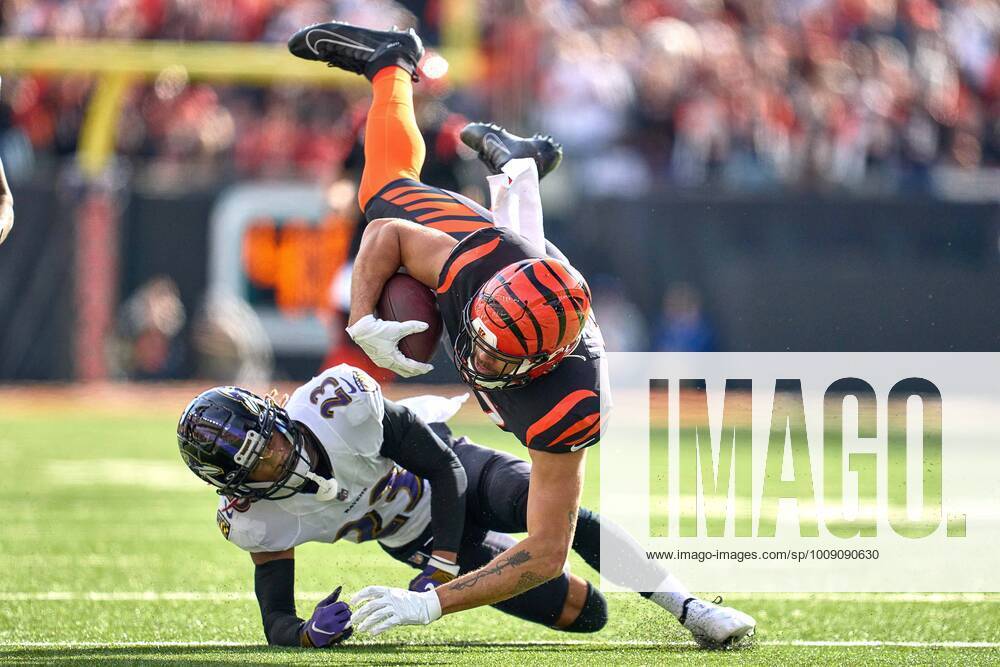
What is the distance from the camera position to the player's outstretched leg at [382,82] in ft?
16.5

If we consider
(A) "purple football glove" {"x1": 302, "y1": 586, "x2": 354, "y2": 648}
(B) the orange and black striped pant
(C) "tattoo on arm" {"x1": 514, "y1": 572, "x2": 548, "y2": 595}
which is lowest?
(A) "purple football glove" {"x1": 302, "y1": 586, "x2": 354, "y2": 648}

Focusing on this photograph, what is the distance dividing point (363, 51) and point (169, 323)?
8.59 metres

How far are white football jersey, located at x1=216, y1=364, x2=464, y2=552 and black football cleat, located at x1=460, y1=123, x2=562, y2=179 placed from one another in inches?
40.6

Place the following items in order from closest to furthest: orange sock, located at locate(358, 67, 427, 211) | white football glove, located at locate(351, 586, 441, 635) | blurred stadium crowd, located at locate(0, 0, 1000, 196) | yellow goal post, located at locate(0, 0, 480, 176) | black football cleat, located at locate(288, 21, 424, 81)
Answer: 1. white football glove, located at locate(351, 586, 441, 635)
2. orange sock, located at locate(358, 67, 427, 211)
3. black football cleat, located at locate(288, 21, 424, 81)
4. yellow goal post, located at locate(0, 0, 480, 176)
5. blurred stadium crowd, located at locate(0, 0, 1000, 196)

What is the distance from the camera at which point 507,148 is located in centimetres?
523

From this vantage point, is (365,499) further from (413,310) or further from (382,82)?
(382,82)

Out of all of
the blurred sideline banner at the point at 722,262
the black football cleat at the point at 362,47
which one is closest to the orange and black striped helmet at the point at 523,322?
the black football cleat at the point at 362,47

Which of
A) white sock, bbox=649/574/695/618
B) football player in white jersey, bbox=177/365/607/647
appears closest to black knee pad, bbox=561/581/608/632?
football player in white jersey, bbox=177/365/607/647

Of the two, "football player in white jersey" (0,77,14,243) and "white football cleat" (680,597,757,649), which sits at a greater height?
"football player in white jersey" (0,77,14,243)

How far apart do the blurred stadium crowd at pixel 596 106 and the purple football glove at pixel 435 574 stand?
30.6 ft

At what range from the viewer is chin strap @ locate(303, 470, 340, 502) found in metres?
4.37

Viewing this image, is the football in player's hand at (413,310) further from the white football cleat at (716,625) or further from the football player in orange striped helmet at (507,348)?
the white football cleat at (716,625)

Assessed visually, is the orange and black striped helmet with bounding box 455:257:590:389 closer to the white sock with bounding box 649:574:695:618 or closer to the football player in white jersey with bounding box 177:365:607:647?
the football player in white jersey with bounding box 177:365:607:647

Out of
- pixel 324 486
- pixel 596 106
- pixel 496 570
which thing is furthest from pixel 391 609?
pixel 596 106
